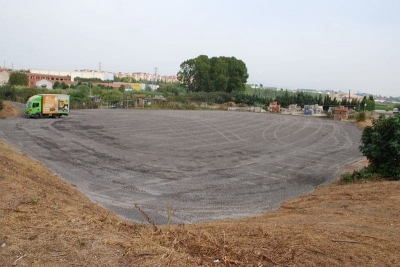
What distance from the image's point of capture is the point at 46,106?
127 feet

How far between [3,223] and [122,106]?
57.1 meters

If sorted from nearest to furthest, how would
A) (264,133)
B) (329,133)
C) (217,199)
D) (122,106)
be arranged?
(217,199)
(264,133)
(329,133)
(122,106)

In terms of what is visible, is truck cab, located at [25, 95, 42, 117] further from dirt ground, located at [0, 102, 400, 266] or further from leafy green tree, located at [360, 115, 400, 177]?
dirt ground, located at [0, 102, 400, 266]

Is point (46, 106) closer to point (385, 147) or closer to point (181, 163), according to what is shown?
point (181, 163)

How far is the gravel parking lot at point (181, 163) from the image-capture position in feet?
45.2

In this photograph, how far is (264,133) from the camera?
36438 mm

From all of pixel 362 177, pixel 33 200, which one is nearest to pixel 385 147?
pixel 362 177

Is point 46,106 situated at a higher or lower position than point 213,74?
lower

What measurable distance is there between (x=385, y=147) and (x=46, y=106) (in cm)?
3240

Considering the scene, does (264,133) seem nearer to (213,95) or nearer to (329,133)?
(329,133)

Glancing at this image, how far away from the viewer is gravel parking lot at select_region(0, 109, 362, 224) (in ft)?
45.2

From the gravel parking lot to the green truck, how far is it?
3220 mm

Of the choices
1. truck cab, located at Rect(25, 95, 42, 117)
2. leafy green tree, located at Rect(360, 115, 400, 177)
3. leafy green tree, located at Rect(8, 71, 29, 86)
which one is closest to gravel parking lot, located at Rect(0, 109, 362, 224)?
leafy green tree, located at Rect(360, 115, 400, 177)

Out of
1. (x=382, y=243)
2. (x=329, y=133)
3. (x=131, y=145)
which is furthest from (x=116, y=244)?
(x=329, y=133)
